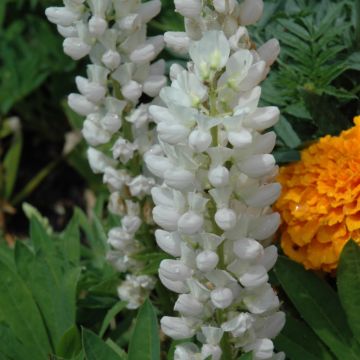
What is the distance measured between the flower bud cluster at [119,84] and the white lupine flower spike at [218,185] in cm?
21

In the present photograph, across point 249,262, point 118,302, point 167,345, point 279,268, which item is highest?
point 249,262

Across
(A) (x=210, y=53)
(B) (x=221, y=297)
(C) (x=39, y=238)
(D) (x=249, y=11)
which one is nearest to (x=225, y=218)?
(B) (x=221, y=297)

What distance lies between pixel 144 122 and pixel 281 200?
0.33m

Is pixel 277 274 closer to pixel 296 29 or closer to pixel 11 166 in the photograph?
pixel 296 29

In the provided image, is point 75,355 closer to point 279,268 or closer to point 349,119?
point 279,268

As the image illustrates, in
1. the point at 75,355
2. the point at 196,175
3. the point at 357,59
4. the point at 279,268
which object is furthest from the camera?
the point at 357,59

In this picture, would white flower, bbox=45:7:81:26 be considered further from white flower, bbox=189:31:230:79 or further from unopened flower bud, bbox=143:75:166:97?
white flower, bbox=189:31:230:79

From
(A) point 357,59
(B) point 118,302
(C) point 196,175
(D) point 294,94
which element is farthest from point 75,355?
(A) point 357,59

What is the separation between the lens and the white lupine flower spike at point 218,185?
4.68 ft

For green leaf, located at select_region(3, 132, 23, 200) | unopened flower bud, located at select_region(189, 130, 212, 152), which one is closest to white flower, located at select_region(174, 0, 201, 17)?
unopened flower bud, located at select_region(189, 130, 212, 152)

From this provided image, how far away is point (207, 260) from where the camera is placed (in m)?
1.47

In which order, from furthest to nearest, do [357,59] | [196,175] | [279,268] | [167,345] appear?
[167,345]
[357,59]
[279,268]
[196,175]

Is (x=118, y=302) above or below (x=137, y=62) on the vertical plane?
below

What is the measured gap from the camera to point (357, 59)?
2.03 m
